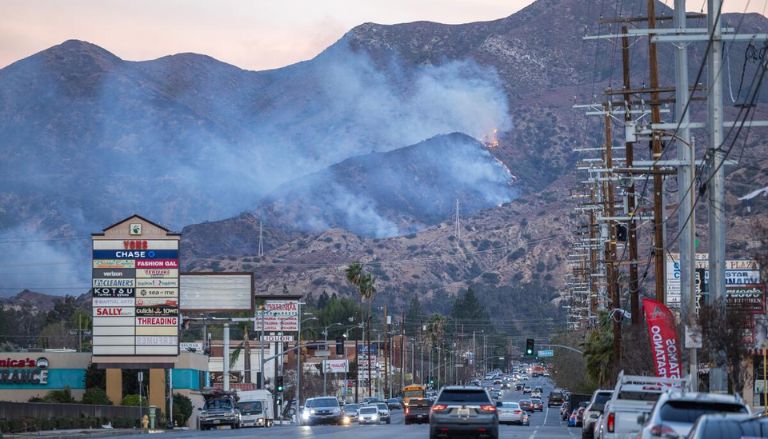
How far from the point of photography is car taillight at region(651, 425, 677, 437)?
22.9 m

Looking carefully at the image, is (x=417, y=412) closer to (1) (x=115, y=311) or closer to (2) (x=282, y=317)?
(1) (x=115, y=311)

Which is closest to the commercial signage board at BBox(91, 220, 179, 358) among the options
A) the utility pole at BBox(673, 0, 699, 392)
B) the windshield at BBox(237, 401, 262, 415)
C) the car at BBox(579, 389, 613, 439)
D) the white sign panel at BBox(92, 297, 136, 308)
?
the white sign panel at BBox(92, 297, 136, 308)

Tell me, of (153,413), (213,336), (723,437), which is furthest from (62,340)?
(723,437)

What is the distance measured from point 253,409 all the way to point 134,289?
1349cm

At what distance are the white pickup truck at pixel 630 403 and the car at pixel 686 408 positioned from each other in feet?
28.7

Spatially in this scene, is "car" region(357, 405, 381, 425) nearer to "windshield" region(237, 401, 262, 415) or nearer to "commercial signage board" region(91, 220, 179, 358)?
"windshield" region(237, 401, 262, 415)

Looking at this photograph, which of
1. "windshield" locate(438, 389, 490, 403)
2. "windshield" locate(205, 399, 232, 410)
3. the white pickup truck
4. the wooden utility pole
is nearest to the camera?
the white pickup truck

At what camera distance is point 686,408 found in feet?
80.2

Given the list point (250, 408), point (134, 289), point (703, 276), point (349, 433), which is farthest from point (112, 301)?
point (703, 276)

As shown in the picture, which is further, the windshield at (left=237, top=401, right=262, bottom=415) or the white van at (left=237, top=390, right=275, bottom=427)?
the windshield at (left=237, top=401, right=262, bottom=415)

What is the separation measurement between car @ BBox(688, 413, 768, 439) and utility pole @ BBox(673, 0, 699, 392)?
65.1 feet

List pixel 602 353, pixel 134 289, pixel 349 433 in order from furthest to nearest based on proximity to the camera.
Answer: pixel 134 289 < pixel 602 353 < pixel 349 433

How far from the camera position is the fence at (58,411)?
62.2 meters

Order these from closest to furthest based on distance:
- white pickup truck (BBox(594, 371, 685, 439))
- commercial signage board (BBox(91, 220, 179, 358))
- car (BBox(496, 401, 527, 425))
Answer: white pickup truck (BBox(594, 371, 685, 439)) → car (BBox(496, 401, 527, 425)) → commercial signage board (BBox(91, 220, 179, 358))
